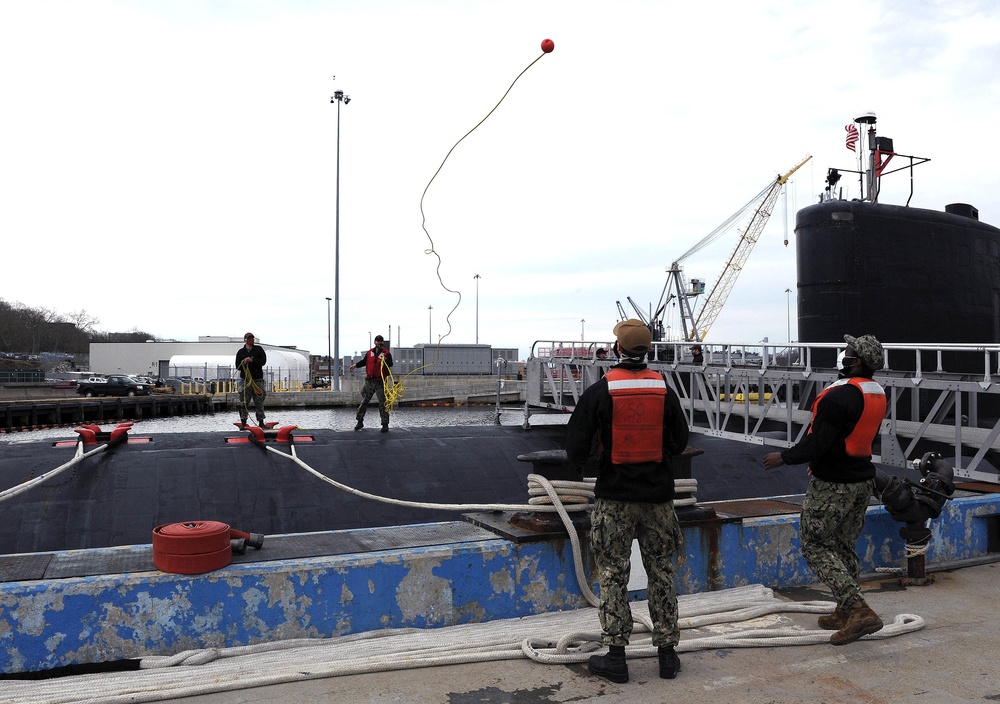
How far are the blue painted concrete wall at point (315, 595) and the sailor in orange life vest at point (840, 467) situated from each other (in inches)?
38.9

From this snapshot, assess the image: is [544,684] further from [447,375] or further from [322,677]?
[447,375]

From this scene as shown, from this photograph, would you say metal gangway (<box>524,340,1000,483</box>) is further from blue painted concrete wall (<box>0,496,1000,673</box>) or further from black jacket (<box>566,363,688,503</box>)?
black jacket (<box>566,363,688,503</box>)

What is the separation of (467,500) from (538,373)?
12011 mm

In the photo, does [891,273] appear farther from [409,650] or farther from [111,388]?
[111,388]

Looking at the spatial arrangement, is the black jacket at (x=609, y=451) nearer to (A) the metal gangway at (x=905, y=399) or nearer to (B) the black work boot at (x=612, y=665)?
(B) the black work boot at (x=612, y=665)

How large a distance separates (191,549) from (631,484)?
2.70 metres

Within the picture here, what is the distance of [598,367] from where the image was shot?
20875mm

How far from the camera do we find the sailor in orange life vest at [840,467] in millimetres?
5430

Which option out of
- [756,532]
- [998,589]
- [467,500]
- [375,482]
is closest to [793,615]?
[756,532]

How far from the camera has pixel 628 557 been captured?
4832 millimetres

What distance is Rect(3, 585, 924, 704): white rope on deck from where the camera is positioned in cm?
427

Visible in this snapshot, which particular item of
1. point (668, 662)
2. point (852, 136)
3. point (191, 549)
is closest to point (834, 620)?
point (668, 662)

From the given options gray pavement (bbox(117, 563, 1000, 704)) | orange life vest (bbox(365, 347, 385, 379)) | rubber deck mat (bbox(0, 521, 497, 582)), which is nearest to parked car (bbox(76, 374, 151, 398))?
orange life vest (bbox(365, 347, 385, 379))

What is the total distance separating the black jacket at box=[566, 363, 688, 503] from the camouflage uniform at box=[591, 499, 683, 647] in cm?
→ 9
